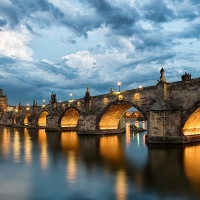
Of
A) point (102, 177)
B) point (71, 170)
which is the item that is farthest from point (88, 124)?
point (102, 177)

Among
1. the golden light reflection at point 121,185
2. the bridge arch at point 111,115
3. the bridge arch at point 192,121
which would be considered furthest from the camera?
the bridge arch at point 111,115

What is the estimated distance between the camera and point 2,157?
23469mm

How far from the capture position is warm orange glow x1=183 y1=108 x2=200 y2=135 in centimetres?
2843

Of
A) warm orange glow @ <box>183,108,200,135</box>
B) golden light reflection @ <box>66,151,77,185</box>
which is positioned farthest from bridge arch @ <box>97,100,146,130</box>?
golden light reflection @ <box>66,151,77,185</box>

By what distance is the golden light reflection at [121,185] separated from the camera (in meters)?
11.8

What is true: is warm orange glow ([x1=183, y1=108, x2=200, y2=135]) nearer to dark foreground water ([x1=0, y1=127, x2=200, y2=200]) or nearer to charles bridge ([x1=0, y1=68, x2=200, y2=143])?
charles bridge ([x1=0, y1=68, x2=200, y2=143])

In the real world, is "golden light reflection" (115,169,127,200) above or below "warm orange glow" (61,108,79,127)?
below

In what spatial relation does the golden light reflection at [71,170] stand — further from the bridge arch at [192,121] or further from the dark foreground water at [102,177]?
the bridge arch at [192,121]

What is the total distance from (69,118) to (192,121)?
37.1 m

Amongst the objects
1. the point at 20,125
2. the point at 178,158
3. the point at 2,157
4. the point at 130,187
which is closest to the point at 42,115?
the point at 20,125

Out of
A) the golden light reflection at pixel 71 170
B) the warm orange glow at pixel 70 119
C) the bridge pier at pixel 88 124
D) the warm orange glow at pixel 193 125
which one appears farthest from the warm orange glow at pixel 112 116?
the golden light reflection at pixel 71 170

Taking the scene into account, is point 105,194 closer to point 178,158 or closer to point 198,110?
point 178,158

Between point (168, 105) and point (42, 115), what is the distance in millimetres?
53674

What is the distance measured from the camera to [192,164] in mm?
19078
